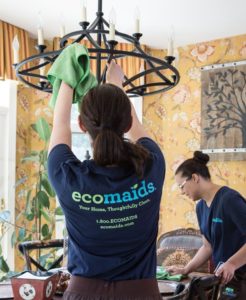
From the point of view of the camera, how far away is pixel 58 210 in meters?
3.75

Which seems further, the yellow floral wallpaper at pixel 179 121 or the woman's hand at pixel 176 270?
the yellow floral wallpaper at pixel 179 121

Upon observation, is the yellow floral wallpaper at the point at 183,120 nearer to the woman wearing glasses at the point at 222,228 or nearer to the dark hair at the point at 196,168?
the dark hair at the point at 196,168

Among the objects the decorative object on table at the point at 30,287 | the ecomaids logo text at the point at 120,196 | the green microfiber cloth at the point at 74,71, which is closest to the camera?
the ecomaids logo text at the point at 120,196

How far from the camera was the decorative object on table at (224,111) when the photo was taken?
163 inches

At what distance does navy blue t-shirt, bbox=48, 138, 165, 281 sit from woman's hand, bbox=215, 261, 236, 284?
3.33ft

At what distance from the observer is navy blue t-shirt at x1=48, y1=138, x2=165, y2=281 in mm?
1229

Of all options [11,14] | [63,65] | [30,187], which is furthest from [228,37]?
[63,65]

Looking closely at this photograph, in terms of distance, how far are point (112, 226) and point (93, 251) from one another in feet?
0.29

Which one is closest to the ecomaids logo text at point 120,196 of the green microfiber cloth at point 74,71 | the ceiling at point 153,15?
the green microfiber cloth at point 74,71

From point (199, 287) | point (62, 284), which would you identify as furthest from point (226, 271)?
point (62, 284)

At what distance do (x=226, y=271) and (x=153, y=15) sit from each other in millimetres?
2170

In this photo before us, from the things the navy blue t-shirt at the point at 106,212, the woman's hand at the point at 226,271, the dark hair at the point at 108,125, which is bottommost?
the woman's hand at the point at 226,271

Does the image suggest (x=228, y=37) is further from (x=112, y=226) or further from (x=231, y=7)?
(x=112, y=226)

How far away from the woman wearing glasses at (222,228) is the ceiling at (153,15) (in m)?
1.21
